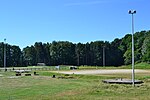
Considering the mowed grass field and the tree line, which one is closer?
the mowed grass field

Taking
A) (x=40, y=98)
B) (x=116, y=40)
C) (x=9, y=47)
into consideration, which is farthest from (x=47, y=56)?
(x=40, y=98)

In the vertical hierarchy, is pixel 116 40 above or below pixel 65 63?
above

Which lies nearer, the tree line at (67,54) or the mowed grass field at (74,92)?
the mowed grass field at (74,92)

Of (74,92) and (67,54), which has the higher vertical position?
(67,54)

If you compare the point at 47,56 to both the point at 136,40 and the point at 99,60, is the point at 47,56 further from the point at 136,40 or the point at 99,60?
the point at 136,40

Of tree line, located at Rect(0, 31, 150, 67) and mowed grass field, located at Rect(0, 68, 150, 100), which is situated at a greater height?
tree line, located at Rect(0, 31, 150, 67)

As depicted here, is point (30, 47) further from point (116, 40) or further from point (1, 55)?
point (116, 40)

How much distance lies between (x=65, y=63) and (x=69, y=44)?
1169 cm

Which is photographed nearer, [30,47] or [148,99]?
[148,99]

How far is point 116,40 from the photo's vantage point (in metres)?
193

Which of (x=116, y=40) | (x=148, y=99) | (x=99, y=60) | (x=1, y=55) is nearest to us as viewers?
(x=148, y=99)

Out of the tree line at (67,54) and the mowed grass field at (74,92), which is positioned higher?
the tree line at (67,54)

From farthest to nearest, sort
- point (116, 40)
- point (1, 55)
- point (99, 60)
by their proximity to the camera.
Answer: point (116, 40) → point (99, 60) → point (1, 55)

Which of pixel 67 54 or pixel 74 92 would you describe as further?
pixel 67 54
